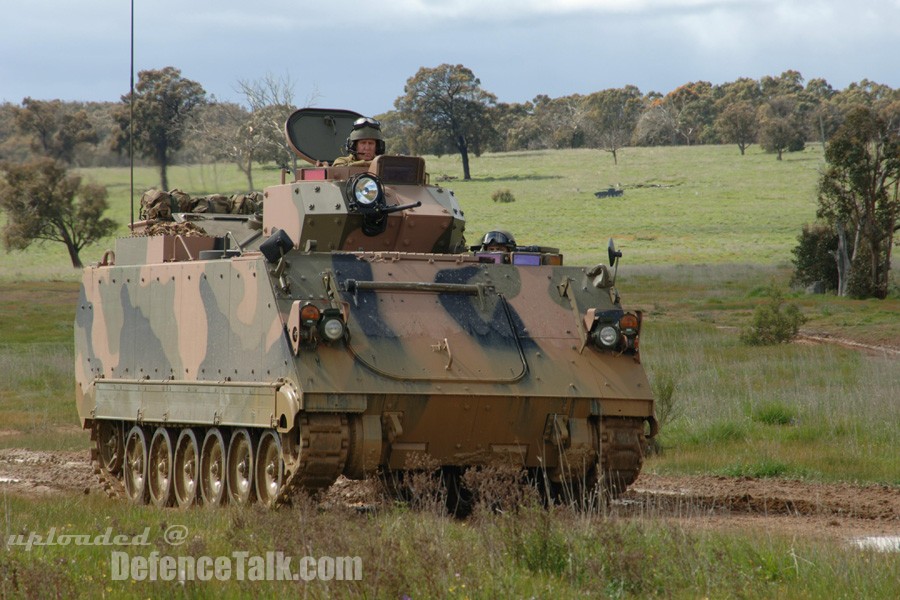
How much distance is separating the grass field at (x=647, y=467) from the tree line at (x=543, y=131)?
178 cm

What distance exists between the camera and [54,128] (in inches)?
1912

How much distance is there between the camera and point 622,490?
1132 centimetres

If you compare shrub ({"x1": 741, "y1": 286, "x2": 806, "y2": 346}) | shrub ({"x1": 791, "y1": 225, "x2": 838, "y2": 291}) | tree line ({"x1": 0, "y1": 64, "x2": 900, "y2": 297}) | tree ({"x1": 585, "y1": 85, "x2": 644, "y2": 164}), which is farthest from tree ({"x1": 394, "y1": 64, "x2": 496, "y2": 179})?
shrub ({"x1": 741, "y1": 286, "x2": 806, "y2": 346})

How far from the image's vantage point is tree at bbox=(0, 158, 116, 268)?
182 ft

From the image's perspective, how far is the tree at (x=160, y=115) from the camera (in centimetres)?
2877

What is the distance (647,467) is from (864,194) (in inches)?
941

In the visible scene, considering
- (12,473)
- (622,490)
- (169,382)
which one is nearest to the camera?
(622,490)

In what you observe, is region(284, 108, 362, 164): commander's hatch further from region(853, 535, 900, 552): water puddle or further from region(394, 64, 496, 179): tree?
region(394, 64, 496, 179): tree

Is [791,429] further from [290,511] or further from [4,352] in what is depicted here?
[4,352]

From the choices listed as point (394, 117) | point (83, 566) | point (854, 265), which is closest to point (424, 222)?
point (83, 566)

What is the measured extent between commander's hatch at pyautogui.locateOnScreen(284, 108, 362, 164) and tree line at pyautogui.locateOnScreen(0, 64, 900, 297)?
1712 millimetres

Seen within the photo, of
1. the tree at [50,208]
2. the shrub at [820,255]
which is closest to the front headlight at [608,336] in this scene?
the shrub at [820,255]

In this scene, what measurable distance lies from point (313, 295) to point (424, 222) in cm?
225

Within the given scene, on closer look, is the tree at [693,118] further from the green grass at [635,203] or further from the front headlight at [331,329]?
the front headlight at [331,329]
